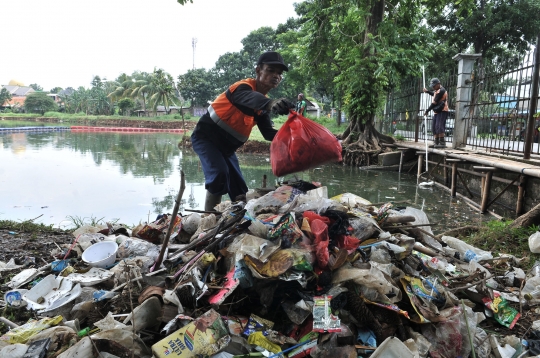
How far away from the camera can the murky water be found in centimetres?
517

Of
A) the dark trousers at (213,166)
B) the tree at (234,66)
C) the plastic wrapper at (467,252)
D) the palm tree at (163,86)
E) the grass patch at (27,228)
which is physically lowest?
the grass patch at (27,228)

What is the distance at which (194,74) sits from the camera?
34.1 meters

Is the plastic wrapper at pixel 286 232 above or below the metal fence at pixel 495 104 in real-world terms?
below

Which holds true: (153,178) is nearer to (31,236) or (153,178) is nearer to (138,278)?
(31,236)

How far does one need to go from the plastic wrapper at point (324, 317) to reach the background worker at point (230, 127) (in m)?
1.33

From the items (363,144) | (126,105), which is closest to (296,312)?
(363,144)

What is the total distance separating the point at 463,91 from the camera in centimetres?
759

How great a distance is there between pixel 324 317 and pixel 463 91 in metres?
7.43

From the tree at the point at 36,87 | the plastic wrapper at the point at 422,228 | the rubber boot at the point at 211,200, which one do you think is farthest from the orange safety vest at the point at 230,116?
the tree at the point at 36,87

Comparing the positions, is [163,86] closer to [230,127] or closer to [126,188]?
[126,188]

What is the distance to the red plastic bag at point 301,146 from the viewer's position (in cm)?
221

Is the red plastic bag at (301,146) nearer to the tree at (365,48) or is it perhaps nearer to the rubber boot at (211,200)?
the rubber boot at (211,200)

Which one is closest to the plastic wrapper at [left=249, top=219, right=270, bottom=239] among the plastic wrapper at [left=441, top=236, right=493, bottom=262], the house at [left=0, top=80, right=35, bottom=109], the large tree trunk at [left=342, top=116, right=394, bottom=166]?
the plastic wrapper at [left=441, top=236, right=493, bottom=262]

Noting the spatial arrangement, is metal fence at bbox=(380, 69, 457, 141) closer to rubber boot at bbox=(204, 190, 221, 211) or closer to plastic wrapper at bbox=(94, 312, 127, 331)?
rubber boot at bbox=(204, 190, 221, 211)
